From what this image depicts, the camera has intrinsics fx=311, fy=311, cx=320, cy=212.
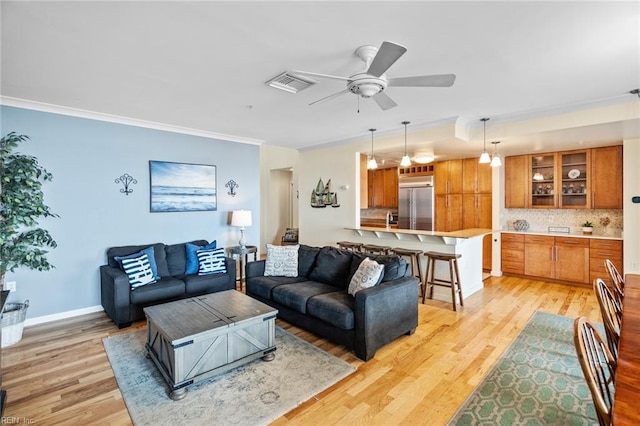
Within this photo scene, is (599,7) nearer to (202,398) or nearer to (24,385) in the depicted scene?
(202,398)

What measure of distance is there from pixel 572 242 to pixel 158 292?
21.1 ft

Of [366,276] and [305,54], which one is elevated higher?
[305,54]

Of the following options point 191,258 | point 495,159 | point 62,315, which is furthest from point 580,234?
point 62,315

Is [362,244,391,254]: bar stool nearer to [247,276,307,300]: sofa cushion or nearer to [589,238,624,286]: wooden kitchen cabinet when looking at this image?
[247,276,307,300]: sofa cushion

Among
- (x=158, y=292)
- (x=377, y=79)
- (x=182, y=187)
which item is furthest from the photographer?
(x=182, y=187)

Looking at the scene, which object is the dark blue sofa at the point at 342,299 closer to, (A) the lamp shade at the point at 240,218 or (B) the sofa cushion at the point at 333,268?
(B) the sofa cushion at the point at 333,268

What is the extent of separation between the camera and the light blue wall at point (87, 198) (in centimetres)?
372

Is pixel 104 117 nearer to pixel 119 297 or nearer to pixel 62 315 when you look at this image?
pixel 119 297

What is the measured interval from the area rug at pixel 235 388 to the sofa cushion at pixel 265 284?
0.83 m

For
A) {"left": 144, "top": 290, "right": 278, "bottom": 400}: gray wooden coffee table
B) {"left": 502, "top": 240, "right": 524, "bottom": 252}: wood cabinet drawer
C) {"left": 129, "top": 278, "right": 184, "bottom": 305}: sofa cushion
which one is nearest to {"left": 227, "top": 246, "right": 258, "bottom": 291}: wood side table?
{"left": 129, "top": 278, "right": 184, "bottom": 305}: sofa cushion

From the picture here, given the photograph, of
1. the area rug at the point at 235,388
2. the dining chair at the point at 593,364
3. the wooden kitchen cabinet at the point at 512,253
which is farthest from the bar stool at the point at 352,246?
the dining chair at the point at 593,364

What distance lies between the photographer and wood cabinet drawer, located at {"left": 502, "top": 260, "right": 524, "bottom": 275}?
5.83 metres

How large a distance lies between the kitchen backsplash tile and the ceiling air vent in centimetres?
520

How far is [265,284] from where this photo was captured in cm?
384
